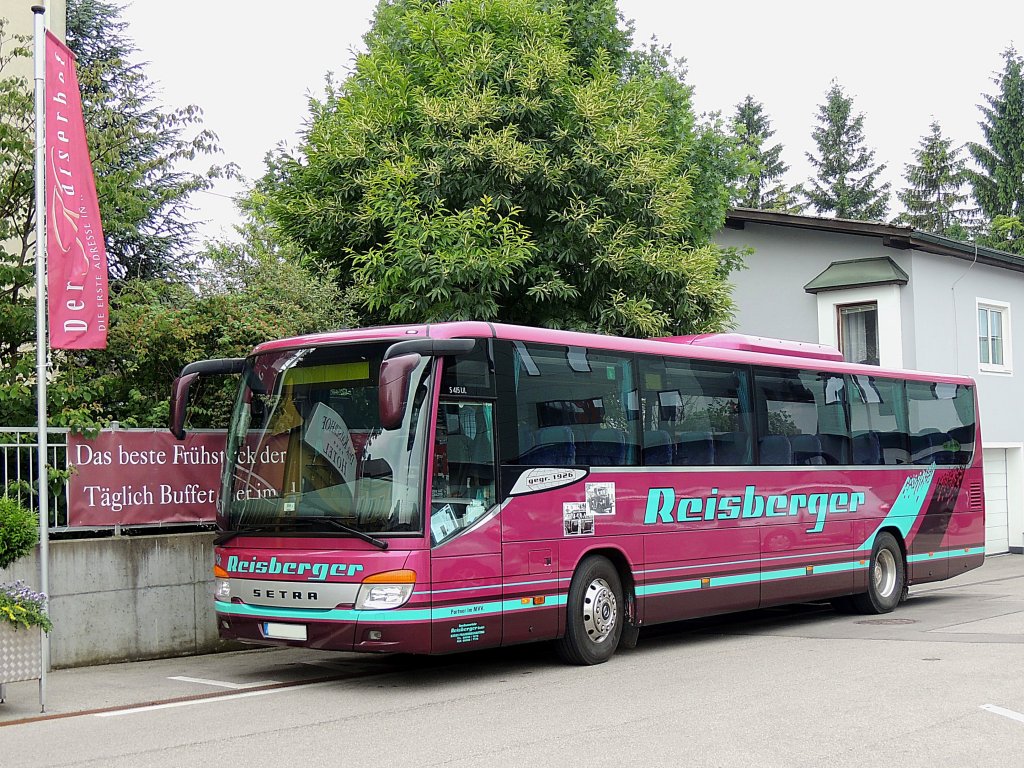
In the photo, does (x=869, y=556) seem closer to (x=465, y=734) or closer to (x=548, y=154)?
(x=548, y=154)

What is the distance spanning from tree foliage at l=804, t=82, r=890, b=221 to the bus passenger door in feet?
168

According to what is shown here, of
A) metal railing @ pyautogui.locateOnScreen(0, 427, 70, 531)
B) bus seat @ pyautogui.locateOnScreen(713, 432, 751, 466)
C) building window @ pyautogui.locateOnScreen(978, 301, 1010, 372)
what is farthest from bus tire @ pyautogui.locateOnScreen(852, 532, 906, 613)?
building window @ pyautogui.locateOnScreen(978, 301, 1010, 372)

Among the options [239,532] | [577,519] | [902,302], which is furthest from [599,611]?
[902,302]

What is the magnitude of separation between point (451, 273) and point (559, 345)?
4175 mm

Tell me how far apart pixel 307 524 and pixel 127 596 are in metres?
3.06

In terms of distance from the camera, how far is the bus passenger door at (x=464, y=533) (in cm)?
982

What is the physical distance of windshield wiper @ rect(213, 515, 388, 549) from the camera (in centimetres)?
968

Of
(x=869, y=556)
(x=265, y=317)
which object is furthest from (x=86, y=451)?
(x=869, y=556)

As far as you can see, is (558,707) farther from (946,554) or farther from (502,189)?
(946,554)

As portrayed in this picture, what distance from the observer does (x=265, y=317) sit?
1416 centimetres

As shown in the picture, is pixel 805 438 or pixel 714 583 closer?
pixel 714 583

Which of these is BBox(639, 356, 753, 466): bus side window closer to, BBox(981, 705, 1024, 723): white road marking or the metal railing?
BBox(981, 705, 1024, 723): white road marking

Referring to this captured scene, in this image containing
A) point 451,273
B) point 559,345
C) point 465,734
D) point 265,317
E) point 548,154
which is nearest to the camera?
point 465,734

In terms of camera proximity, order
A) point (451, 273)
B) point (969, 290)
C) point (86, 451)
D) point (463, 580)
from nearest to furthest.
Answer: point (463, 580) → point (86, 451) → point (451, 273) → point (969, 290)
